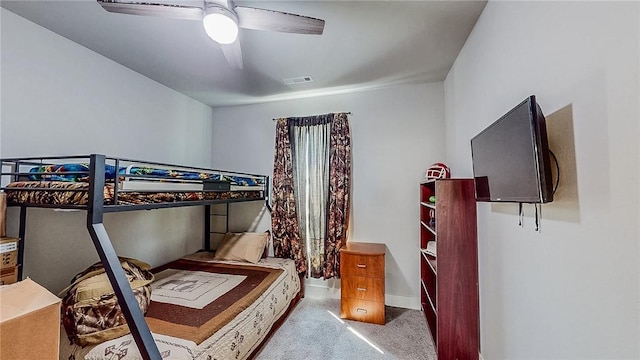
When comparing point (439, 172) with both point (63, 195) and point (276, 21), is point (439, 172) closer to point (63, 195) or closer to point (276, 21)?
point (276, 21)

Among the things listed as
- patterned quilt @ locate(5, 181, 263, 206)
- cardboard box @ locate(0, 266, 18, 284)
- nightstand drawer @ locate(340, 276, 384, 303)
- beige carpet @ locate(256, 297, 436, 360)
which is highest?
patterned quilt @ locate(5, 181, 263, 206)

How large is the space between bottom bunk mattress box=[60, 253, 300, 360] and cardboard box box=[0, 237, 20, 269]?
0.55 meters

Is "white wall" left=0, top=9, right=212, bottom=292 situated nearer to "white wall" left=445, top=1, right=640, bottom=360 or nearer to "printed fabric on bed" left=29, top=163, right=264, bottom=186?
"printed fabric on bed" left=29, top=163, right=264, bottom=186

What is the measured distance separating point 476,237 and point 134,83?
11.7ft

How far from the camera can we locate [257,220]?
3.51 metres

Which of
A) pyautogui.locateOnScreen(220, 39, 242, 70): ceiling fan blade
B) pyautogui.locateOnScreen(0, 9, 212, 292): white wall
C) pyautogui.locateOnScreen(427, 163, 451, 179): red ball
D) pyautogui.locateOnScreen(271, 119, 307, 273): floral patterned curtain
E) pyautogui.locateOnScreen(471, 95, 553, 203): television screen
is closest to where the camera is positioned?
pyautogui.locateOnScreen(471, 95, 553, 203): television screen

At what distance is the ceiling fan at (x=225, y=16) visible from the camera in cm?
137

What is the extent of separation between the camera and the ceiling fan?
4.50ft

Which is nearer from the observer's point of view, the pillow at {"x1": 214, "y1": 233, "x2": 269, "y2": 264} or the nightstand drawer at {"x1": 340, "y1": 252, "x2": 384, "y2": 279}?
the nightstand drawer at {"x1": 340, "y1": 252, "x2": 384, "y2": 279}

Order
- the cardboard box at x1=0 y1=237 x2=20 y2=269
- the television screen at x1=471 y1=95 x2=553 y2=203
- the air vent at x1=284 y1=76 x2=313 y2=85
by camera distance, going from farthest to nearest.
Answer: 1. the air vent at x1=284 y1=76 x2=313 y2=85
2. the cardboard box at x1=0 y1=237 x2=20 y2=269
3. the television screen at x1=471 y1=95 x2=553 y2=203

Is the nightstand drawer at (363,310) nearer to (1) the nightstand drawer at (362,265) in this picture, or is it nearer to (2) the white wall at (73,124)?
(1) the nightstand drawer at (362,265)

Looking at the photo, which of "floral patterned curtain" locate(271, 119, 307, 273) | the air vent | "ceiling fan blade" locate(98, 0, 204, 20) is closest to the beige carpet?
"floral patterned curtain" locate(271, 119, 307, 273)

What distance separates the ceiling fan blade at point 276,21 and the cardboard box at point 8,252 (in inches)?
76.7

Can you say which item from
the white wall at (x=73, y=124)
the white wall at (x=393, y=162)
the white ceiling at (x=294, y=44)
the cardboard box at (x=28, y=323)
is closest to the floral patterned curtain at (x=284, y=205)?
the white wall at (x=393, y=162)
